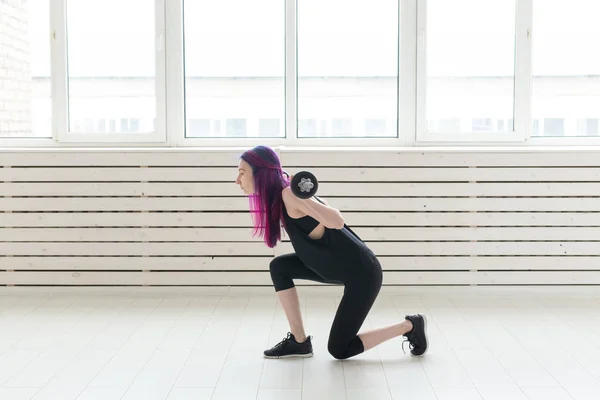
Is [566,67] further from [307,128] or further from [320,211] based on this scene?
[320,211]

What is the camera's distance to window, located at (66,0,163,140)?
557 centimetres

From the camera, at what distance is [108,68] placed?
18.4 feet

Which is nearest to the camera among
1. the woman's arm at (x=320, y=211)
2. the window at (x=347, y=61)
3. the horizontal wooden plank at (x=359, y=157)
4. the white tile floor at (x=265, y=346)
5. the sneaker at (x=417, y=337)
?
the white tile floor at (x=265, y=346)

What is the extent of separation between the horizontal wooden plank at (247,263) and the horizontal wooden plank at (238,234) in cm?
12

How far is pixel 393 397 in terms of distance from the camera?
321 centimetres

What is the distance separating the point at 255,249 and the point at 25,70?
2044mm

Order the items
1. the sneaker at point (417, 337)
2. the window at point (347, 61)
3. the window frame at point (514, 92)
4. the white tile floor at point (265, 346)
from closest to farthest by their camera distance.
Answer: the white tile floor at point (265, 346)
the sneaker at point (417, 337)
the window frame at point (514, 92)
the window at point (347, 61)

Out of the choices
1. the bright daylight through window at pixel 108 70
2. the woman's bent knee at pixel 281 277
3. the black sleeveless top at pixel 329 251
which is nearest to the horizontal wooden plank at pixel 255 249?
the bright daylight through window at pixel 108 70

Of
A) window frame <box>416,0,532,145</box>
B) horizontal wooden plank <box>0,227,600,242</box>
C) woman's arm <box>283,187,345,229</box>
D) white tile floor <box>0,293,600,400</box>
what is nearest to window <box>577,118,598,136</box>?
window frame <box>416,0,532,145</box>

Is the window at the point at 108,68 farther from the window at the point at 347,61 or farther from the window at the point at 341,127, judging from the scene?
the window at the point at 341,127

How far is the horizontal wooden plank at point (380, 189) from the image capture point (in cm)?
510

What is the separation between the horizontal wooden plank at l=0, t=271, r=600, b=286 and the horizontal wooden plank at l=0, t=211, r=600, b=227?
305 mm

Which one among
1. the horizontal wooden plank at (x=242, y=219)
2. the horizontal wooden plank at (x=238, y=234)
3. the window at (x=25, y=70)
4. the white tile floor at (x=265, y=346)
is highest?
the window at (x=25, y=70)

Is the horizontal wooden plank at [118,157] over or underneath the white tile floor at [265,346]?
over
